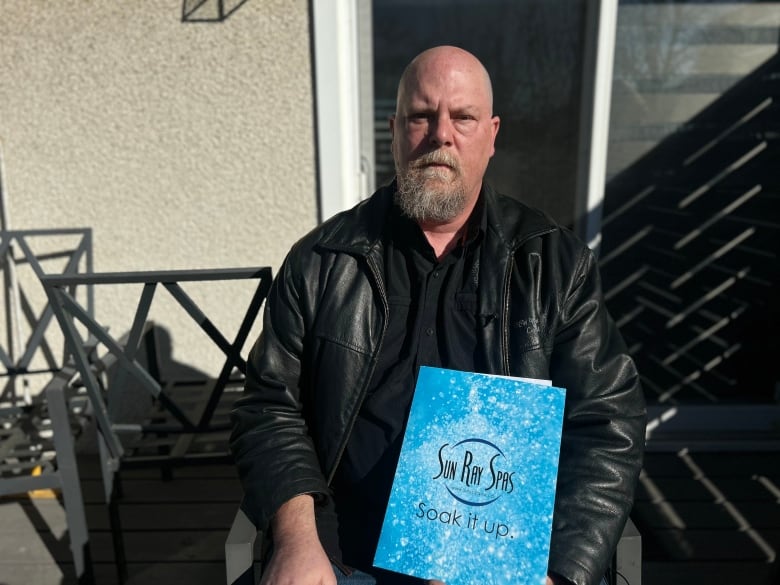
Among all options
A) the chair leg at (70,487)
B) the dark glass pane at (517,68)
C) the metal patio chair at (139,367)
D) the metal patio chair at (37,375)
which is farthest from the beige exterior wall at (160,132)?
the chair leg at (70,487)

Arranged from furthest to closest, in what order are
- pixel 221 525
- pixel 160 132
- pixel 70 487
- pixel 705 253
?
1. pixel 705 253
2. pixel 160 132
3. pixel 221 525
4. pixel 70 487

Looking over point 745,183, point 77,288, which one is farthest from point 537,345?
point 77,288

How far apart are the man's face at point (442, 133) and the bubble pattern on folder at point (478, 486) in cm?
44

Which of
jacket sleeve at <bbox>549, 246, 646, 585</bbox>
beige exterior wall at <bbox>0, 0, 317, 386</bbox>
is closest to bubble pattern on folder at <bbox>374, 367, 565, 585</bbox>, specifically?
jacket sleeve at <bbox>549, 246, 646, 585</bbox>

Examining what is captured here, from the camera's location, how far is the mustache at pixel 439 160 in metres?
1.42

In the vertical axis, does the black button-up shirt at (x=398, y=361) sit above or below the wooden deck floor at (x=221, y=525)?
above

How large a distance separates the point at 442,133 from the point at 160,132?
147 centimetres

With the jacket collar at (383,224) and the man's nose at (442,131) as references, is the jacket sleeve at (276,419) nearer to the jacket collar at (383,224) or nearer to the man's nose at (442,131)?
the jacket collar at (383,224)

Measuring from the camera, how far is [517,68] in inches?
97.9

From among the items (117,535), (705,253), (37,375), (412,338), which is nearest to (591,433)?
(412,338)

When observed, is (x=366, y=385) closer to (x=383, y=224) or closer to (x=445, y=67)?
(x=383, y=224)

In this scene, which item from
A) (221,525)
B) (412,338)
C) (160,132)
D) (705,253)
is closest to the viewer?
(412,338)

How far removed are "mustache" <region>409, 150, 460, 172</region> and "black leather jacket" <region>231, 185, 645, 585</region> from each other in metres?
0.13

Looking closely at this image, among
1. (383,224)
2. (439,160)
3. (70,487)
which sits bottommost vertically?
(70,487)
